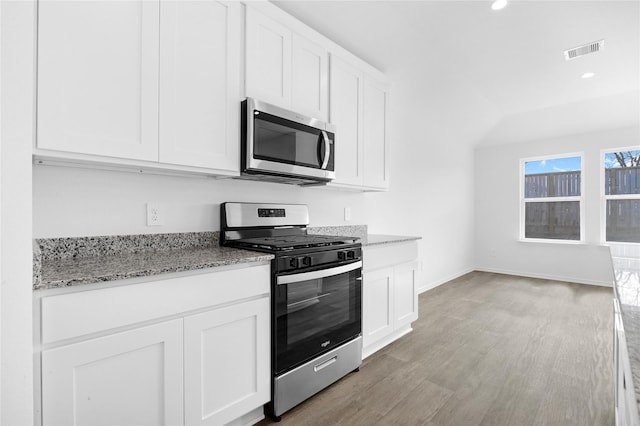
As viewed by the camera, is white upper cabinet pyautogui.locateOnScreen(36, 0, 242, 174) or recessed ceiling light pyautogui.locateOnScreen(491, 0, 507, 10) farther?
recessed ceiling light pyautogui.locateOnScreen(491, 0, 507, 10)

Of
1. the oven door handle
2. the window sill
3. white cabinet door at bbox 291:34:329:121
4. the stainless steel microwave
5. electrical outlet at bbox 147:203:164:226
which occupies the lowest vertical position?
the window sill

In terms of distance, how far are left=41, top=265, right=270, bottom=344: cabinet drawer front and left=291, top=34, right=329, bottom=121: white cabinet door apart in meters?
1.30

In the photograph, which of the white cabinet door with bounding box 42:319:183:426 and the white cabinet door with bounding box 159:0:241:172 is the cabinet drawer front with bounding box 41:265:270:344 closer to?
Result: the white cabinet door with bounding box 42:319:183:426

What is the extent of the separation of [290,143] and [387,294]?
1489mm

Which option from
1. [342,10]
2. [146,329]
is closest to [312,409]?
[146,329]

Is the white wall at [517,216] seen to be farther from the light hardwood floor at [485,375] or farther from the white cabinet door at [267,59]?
the white cabinet door at [267,59]

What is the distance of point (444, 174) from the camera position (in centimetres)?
513

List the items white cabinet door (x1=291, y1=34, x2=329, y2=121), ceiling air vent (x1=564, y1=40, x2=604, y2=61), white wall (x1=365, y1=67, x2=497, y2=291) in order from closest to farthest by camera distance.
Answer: white cabinet door (x1=291, y1=34, x2=329, y2=121) < ceiling air vent (x1=564, y1=40, x2=604, y2=61) < white wall (x1=365, y1=67, x2=497, y2=291)

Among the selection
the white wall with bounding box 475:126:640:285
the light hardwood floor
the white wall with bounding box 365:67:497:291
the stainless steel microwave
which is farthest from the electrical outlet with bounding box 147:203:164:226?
the white wall with bounding box 475:126:640:285

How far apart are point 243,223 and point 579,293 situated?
4.93 metres

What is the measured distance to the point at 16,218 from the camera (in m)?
0.96

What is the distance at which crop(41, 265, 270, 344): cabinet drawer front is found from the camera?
110cm

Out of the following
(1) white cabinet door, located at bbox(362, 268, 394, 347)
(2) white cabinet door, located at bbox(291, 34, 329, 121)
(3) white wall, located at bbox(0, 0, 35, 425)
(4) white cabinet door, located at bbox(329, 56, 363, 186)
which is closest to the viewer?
(3) white wall, located at bbox(0, 0, 35, 425)

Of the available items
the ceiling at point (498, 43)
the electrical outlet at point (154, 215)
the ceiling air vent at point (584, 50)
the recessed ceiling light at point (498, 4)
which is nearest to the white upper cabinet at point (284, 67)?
the ceiling at point (498, 43)
